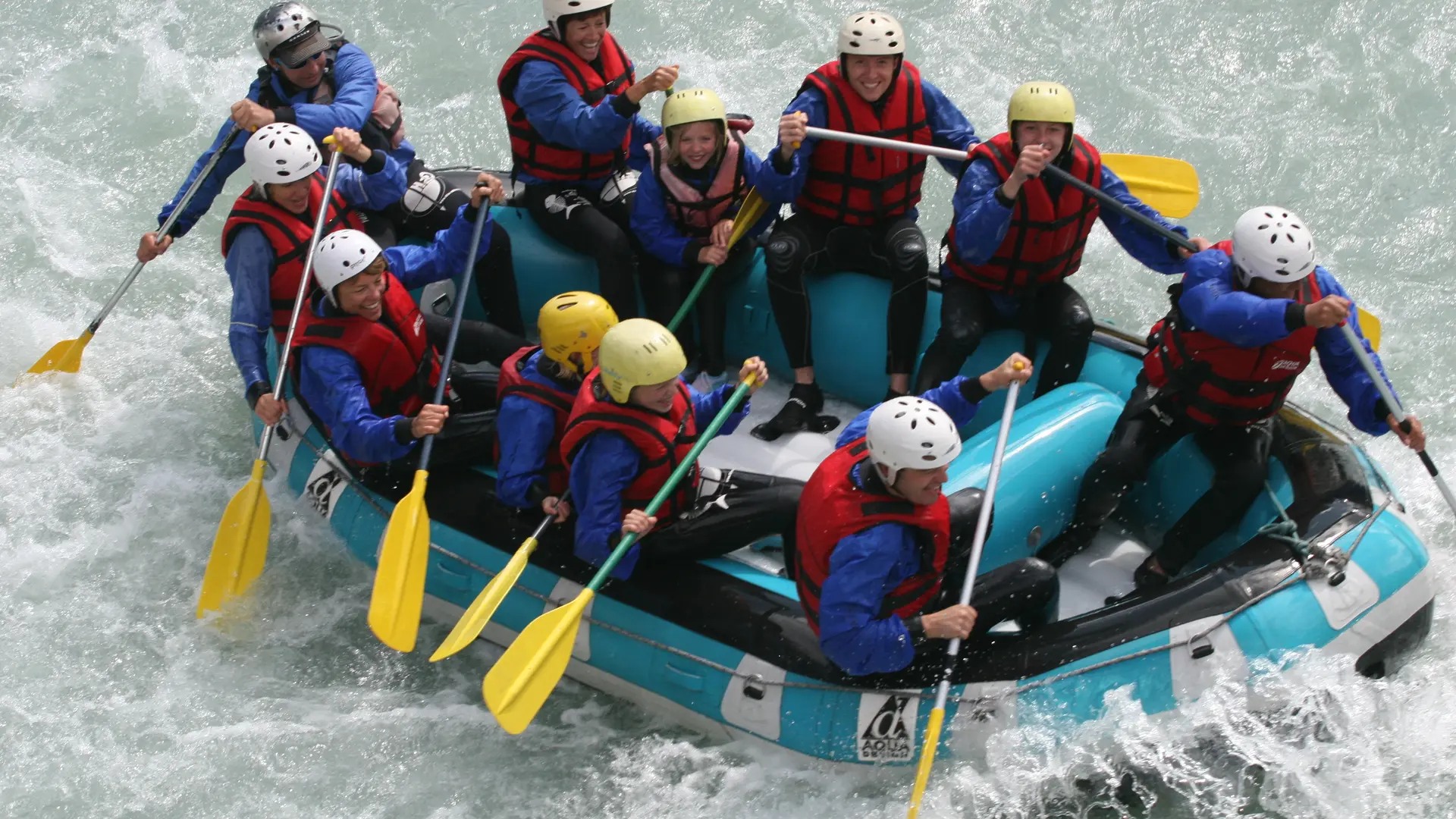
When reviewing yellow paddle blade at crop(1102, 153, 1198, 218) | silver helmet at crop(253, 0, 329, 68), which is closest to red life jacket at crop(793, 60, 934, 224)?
yellow paddle blade at crop(1102, 153, 1198, 218)

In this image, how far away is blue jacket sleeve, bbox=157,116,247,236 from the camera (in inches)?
233

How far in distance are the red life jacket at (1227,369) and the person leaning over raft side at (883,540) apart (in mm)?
652

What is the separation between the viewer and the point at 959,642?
4.18m

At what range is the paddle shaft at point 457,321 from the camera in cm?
486

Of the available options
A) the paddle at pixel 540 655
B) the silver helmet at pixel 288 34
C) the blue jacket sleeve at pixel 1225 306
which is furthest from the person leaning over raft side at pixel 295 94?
the blue jacket sleeve at pixel 1225 306

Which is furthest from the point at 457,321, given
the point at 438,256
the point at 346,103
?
the point at 346,103

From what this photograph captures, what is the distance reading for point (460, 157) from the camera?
830 cm

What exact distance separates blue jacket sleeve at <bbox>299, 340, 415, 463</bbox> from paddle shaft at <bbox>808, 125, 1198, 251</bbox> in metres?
1.72

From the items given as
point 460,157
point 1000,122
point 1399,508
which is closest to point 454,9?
point 460,157

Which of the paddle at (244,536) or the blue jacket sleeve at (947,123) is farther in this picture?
the blue jacket sleeve at (947,123)

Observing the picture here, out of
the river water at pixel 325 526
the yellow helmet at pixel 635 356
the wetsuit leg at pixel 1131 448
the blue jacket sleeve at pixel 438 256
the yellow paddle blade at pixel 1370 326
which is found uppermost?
the yellow helmet at pixel 635 356

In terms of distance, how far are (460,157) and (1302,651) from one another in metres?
5.43

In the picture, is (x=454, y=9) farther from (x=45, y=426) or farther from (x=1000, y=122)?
(x=45, y=426)

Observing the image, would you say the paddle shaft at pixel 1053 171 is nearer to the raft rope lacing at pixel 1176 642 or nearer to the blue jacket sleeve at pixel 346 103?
the raft rope lacing at pixel 1176 642
